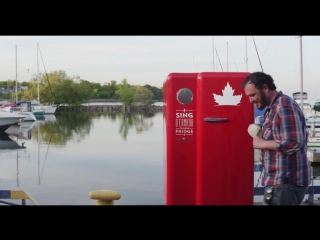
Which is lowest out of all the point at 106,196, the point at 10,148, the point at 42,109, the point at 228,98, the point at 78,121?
the point at 10,148

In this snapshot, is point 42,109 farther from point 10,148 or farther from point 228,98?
point 228,98

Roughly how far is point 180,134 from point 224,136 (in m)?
0.33

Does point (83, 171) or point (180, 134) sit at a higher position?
point (180, 134)

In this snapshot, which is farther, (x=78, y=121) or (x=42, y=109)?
(x=78, y=121)

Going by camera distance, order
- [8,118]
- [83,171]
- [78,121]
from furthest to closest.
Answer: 1. [78,121]
2. [8,118]
3. [83,171]

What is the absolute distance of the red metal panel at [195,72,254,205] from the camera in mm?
3684

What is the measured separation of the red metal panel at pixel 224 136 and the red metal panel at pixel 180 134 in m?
0.07

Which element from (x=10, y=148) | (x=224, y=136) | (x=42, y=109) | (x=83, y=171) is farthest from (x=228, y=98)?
(x=42, y=109)

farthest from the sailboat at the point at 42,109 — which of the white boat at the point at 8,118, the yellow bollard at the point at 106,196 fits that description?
the yellow bollard at the point at 106,196

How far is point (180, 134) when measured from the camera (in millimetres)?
3783

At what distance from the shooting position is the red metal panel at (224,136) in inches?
145
